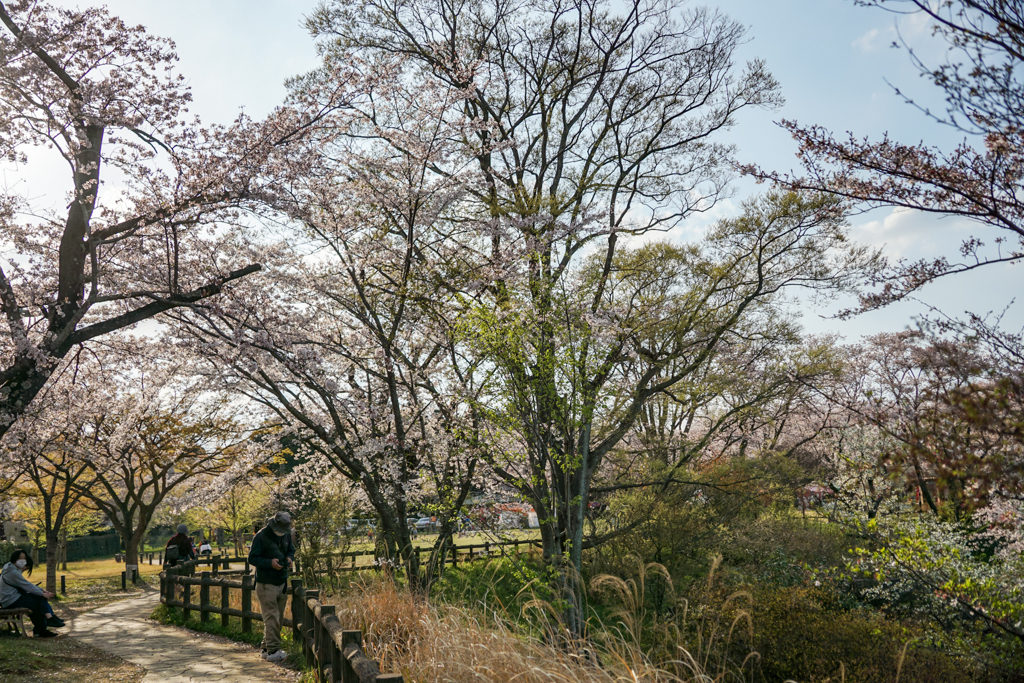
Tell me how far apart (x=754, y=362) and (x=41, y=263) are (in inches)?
585

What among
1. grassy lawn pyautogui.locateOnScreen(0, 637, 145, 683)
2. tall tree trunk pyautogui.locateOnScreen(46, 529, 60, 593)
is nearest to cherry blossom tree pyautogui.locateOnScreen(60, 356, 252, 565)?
tall tree trunk pyautogui.locateOnScreen(46, 529, 60, 593)

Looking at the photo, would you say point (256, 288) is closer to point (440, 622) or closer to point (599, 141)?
point (440, 622)

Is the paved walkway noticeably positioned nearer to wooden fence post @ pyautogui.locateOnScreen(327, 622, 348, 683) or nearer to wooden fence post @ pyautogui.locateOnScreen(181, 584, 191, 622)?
wooden fence post @ pyautogui.locateOnScreen(181, 584, 191, 622)

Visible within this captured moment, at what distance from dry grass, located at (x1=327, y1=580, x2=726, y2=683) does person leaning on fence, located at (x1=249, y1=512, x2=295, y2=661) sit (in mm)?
1751

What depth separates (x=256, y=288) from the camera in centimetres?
923

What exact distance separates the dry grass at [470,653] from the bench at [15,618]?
20.1 feet

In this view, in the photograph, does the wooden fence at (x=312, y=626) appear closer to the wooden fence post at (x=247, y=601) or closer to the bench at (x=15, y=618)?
the wooden fence post at (x=247, y=601)

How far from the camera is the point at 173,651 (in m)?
8.36

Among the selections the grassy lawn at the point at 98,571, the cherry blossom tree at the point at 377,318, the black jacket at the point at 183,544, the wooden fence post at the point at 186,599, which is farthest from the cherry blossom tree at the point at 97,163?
the grassy lawn at the point at 98,571

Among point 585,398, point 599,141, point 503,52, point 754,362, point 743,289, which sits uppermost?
point 503,52

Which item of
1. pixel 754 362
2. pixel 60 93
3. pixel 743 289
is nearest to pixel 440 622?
pixel 60 93

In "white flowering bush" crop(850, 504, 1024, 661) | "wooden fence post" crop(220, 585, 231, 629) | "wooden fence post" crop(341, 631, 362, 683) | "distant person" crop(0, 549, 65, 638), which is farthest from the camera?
"wooden fence post" crop(220, 585, 231, 629)

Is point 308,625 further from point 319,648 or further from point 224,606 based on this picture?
point 224,606

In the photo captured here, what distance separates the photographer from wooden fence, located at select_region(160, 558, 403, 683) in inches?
161
